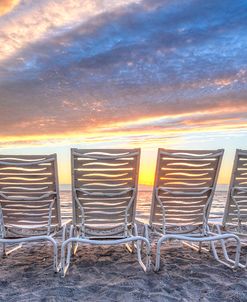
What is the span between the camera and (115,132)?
13195 mm

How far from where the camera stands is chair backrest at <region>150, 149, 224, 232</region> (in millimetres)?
4070

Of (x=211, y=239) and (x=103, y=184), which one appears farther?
(x=103, y=184)

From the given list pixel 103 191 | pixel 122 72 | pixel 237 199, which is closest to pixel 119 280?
pixel 103 191

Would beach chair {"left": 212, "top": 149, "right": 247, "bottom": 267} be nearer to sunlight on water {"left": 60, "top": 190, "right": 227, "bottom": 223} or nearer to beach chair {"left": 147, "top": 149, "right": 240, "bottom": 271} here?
beach chair {"left": 147, "top": 149, "right": 240, "bottom": 271}

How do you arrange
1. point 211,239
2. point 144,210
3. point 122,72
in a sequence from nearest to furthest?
point 211,239, point 122,72, point 144,210

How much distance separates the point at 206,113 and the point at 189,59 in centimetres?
249

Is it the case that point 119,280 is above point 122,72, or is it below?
below

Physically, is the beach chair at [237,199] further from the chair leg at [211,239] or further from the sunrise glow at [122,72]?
the sunrise glow at [122,72]

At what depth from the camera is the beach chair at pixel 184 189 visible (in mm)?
4066

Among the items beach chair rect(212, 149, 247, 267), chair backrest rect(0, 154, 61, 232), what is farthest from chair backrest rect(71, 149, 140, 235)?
beach chair rect(212, 149, 247, 267)

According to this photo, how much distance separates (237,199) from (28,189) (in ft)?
8.32

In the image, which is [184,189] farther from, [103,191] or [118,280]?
[118,280]

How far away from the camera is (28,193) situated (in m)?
4.07

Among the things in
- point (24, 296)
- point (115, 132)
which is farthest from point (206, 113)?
point (24, 296)
